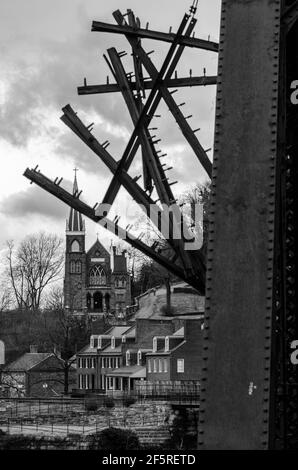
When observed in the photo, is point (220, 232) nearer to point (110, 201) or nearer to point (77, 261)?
point (110, 201)

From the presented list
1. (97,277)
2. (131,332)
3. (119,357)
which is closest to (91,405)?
(119,357)

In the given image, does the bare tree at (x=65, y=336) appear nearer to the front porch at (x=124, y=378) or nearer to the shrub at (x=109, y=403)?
the front porch at (x=124, y=378)

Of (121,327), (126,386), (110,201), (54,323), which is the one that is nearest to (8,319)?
(54,323)

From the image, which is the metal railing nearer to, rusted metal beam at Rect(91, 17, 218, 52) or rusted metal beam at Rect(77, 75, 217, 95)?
rusted metal beam at Rect(77, 75, 217, 95)

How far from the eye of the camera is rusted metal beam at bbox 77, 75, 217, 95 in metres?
14.3

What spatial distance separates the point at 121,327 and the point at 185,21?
3030 inches

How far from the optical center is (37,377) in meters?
92.0

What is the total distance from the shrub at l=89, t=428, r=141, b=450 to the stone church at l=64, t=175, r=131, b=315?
112 meters

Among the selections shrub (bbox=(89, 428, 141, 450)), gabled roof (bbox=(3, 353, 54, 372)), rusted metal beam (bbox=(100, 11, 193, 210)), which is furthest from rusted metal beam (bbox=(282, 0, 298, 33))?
gabled roof (bbox=(3, 353, 54, 372))

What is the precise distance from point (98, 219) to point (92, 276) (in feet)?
533

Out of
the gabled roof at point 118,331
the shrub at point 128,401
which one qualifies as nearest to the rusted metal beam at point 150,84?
the shrub at point 128,401

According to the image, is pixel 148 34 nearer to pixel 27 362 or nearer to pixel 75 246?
pixel 27 362

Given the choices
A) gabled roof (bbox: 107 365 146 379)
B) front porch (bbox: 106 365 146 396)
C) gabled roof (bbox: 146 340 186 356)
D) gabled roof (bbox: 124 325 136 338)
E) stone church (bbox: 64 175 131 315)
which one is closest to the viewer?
gabled roof (bbox: 146 340 186 356)

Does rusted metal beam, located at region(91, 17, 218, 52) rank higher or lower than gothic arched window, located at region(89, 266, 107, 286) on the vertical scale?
higher
